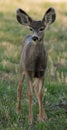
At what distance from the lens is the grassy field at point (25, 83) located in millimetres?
8305

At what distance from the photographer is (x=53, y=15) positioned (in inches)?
341

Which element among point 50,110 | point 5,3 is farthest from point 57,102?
point 5,3

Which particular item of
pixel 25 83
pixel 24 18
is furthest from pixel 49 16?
pixel 25 83

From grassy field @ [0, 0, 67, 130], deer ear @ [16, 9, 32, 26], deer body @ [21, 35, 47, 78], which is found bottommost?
grassy field @ [0, 0, 67, 130]

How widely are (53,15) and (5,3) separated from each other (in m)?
18.9

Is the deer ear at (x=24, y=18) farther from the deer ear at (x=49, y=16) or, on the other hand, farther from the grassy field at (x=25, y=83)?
the grassy field at (x=25, y=83)

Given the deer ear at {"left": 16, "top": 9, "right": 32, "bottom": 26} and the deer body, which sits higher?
the deer ear at {"left": 16, "top": 9, "right": 32, "bottom": 26}

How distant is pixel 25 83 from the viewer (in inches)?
422

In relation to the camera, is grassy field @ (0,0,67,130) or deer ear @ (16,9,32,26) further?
deer ear @ (16,9,32,26)

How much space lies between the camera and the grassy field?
830cm

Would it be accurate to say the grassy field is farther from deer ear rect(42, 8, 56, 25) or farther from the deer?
deer ear rect(42, 8, 56, 25)

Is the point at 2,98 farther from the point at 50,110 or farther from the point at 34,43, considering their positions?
the point at 34,43

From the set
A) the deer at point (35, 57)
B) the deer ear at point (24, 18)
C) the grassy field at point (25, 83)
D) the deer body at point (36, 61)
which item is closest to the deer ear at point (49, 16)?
the deer at point (35, 57)

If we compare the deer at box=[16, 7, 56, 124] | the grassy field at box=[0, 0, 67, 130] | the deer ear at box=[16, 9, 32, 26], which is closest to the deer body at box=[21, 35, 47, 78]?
the deer at box=[16, 7, 56, 124]
